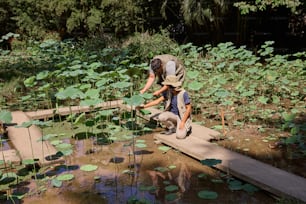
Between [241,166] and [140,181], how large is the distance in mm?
963

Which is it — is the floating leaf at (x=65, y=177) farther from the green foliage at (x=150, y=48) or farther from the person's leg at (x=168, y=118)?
the green foliage at (x=150, y=48)

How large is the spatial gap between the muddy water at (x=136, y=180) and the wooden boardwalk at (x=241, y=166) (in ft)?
0.29

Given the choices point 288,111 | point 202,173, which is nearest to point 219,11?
point 288,111

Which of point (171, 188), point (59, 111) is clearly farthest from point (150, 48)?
point (171, 188)

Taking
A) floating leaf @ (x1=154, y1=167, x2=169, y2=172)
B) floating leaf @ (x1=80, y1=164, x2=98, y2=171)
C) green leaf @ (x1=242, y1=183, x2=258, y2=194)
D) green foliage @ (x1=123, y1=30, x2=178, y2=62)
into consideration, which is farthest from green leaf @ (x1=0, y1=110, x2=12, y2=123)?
green foliage @ (x1=123, y1=30, x2=178, y2=62)

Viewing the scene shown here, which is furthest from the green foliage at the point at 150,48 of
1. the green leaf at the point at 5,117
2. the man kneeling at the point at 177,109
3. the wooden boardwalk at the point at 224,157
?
the green leaf at the point at 5,117

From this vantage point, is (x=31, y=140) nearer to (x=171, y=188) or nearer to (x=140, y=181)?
(x=140, y=181)

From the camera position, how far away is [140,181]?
11.0 ft

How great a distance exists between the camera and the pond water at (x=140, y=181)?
3000 mm

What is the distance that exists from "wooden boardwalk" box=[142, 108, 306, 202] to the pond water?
8 cm

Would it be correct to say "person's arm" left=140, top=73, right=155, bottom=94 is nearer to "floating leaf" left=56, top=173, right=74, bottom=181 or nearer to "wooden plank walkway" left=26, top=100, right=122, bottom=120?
"wooden plank walkway" left=26, top=100, right=122, bottom=120

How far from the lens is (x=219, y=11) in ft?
33.3

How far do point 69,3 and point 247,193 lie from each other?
40.4ft

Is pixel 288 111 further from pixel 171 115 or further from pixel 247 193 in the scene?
pixel 247 193
